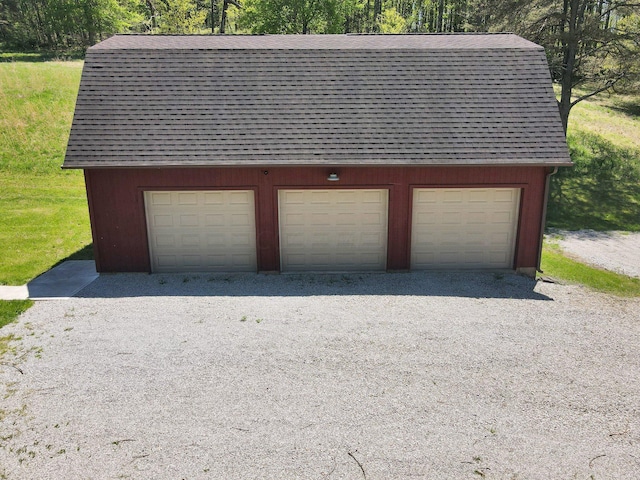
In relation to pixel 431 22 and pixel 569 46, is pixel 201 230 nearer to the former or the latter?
pixel 569 46

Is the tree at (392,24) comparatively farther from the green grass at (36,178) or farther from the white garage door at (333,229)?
the white garage door at (333,229)

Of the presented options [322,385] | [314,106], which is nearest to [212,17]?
[314,106]

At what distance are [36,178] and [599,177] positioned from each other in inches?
949

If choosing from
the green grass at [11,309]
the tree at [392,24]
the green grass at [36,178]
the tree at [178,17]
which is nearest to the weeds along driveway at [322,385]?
the green grass at [11,309]

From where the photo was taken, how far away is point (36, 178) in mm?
19984

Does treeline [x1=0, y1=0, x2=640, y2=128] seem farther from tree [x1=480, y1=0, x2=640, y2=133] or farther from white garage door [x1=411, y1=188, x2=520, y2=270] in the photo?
white garage door [x1=411, y1=188, x2=520, y2=270]

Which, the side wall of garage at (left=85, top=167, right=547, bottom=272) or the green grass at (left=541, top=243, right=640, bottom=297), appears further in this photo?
the green grass at (left=541, top=243, right=640, bottom=297)

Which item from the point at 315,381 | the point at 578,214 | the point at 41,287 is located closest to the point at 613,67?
the point at 578,214

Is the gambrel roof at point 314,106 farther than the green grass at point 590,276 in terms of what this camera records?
No

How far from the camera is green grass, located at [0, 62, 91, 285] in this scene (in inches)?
519

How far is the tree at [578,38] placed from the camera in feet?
65.6

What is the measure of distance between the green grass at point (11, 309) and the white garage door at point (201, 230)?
9.31 ft

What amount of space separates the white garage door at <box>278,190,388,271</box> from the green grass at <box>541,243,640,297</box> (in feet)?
14.5

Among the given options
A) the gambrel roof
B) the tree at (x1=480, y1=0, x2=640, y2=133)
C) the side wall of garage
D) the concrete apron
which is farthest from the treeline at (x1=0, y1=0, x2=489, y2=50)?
the concrete apron
